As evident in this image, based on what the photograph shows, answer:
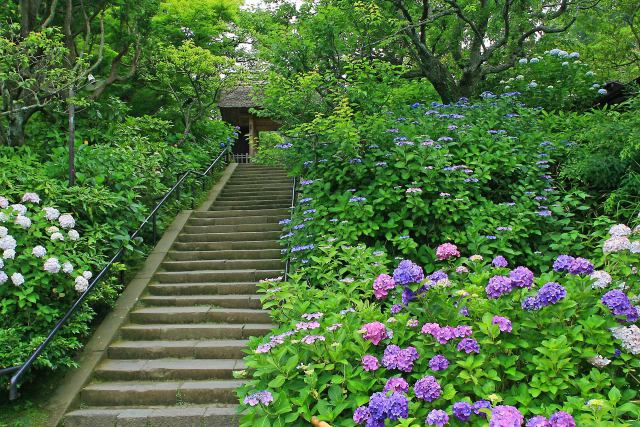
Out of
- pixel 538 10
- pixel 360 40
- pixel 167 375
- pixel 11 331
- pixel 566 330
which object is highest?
pixel 538 10

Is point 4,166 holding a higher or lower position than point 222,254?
higher

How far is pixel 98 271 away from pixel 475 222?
4.16 m

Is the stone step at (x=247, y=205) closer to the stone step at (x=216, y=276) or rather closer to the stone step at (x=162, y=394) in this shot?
the stone step at (x=216, y=276)

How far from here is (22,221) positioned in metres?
4.69

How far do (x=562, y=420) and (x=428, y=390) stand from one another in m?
0.56

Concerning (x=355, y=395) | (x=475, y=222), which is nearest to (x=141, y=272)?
(x=475, y=222)

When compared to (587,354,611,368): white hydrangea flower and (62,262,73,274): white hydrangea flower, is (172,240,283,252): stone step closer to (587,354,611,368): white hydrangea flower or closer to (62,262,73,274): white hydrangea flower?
(62,262,73,274): white hydrangea flower

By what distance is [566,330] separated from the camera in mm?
2471

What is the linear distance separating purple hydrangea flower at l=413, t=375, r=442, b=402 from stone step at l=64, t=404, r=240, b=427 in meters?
2.48

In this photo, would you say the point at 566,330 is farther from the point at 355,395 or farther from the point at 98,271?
the point at 98,271

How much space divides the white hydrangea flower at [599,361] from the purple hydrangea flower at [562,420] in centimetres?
50

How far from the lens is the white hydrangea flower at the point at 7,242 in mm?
4414

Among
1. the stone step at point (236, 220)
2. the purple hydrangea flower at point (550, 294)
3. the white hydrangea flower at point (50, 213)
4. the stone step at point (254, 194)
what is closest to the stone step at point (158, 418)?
the white hydrangea flower at point (50, 213)

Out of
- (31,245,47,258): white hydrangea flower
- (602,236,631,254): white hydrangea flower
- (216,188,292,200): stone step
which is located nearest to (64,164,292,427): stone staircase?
(31,245,47,258): white hydrangea flower
